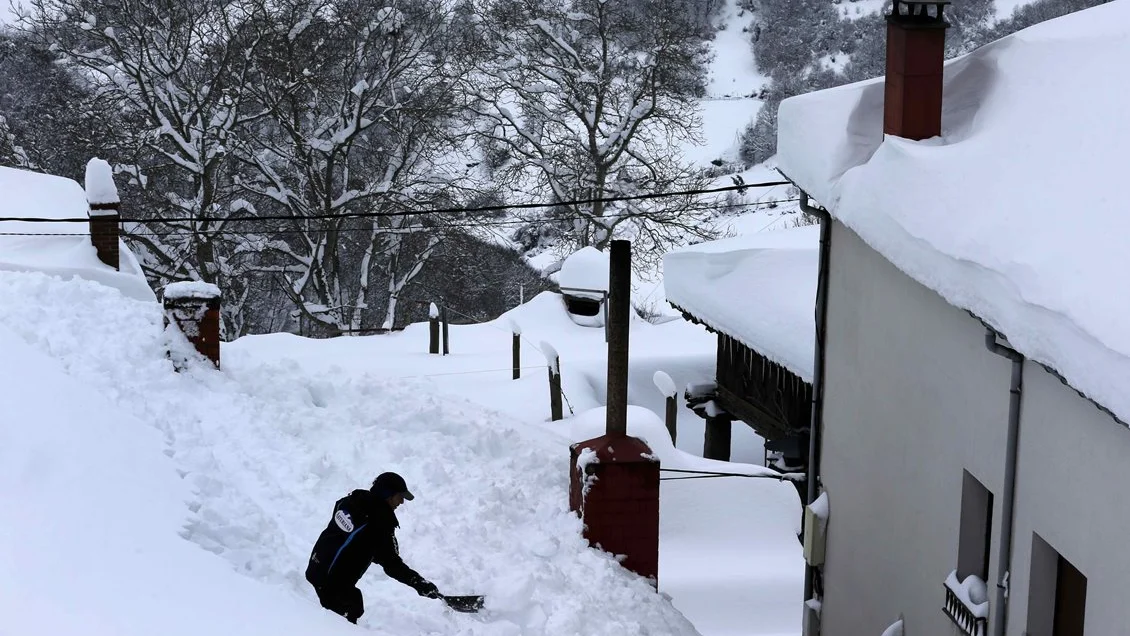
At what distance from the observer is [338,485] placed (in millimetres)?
8539

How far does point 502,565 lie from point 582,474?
83cm

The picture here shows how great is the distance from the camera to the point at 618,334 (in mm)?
7629

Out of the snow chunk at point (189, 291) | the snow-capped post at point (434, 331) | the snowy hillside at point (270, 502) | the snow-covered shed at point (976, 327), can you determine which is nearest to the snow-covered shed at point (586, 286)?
the snow-capped post at point (434, 331)

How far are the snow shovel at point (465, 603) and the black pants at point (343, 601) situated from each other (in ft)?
2.46

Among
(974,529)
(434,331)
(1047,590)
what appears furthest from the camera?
(434,331)

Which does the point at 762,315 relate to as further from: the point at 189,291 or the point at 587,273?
the point at 587,273

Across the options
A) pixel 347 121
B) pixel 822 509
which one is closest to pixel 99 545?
pixel 822 509

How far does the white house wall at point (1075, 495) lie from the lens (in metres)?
3.68

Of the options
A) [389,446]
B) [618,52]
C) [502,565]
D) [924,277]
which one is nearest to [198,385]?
[389,446]

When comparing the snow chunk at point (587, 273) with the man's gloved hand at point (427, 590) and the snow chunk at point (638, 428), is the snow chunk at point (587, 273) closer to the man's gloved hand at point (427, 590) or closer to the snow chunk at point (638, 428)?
the snow chunk at point (638, 428)

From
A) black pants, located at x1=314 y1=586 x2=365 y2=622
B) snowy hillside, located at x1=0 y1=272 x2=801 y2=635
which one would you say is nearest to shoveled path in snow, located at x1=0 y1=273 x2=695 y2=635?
snowy hillside, located at x1=0 y1=272 x2=801 y2=635

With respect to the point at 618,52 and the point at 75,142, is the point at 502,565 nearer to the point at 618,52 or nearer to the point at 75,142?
the point at 75,142

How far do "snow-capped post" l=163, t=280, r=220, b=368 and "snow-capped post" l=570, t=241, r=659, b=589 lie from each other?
162 inches

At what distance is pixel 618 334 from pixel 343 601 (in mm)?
2914
